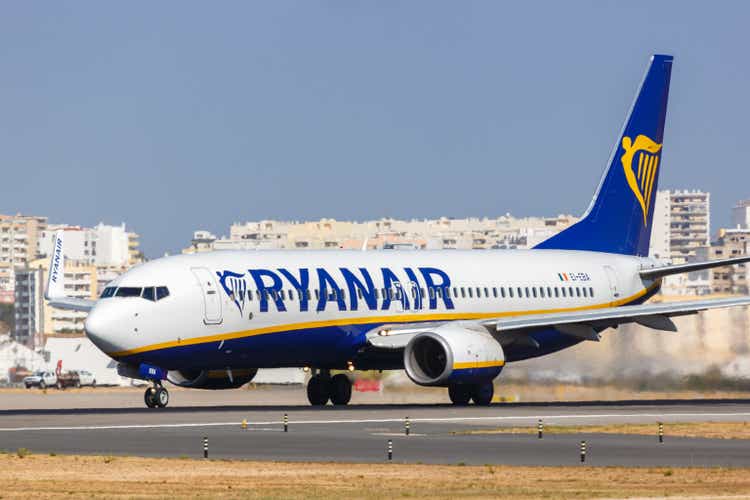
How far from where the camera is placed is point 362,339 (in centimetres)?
5619

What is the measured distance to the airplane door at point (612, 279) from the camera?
65188 mm

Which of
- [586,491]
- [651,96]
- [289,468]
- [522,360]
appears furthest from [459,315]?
[586,491]

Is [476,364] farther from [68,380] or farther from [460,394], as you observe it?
[68,380]

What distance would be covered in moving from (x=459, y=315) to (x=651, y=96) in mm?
13799

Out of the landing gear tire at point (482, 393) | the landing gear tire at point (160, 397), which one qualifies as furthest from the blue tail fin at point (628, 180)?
the landing gear tire at point (160, 397)

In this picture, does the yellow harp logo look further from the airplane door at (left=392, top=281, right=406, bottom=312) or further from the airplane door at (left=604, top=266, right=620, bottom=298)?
the airplane door at (left=392, top=281, right=406, bottom=312)

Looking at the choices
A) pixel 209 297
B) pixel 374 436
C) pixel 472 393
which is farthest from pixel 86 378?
pixel 374 436

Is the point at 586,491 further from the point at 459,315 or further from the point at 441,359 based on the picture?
the point at 459,315

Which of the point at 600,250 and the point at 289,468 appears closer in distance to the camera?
the point at 289,468

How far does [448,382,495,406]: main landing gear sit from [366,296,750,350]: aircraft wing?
1.90 m

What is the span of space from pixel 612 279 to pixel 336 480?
116ft

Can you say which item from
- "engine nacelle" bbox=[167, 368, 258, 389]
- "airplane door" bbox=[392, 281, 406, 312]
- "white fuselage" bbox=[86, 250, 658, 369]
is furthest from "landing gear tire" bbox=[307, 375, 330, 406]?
"airplane door" bbox=[392, 281, 406, 312]

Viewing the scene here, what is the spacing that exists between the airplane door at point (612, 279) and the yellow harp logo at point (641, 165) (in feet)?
13.2

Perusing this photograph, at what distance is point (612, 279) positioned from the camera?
65375 mm
